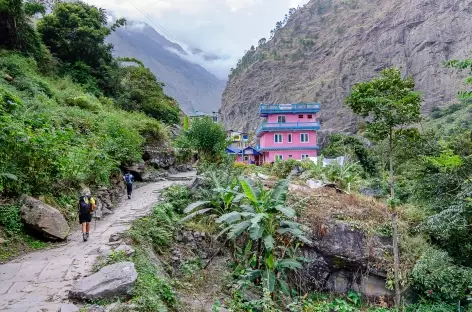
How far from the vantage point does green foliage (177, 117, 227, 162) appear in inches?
704

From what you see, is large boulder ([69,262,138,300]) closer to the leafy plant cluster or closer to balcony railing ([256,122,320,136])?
the leafy plant cluster

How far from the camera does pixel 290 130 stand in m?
33.3

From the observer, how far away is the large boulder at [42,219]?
7.00 m

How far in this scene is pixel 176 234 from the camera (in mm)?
8227

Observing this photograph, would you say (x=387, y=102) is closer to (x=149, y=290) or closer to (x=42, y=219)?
(x=149, y=290)

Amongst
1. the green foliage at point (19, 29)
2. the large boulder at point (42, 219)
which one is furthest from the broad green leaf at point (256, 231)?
the green foliage at point (19, 29)

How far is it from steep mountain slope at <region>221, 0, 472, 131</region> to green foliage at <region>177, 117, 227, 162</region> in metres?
54.0

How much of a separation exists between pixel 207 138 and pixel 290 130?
55.8ft

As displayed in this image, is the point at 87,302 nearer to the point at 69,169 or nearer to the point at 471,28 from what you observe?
the point at 69,169

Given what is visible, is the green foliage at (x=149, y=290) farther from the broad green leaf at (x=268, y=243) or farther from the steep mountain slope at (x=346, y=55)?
the steep mountain slope at (x=346, y=55)

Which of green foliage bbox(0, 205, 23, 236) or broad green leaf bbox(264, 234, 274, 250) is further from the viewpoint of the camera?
green foliage bbox(0, 205, 23, 236)

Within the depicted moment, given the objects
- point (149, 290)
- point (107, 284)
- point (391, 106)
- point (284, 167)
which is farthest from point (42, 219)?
point (284, 167)

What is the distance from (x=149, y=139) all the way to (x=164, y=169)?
6.15 ft

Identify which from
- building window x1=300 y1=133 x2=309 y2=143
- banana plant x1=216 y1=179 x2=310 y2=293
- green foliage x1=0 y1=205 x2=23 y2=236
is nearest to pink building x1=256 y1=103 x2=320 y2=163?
building window x1=300 y1=133 x2=309 y2=143
